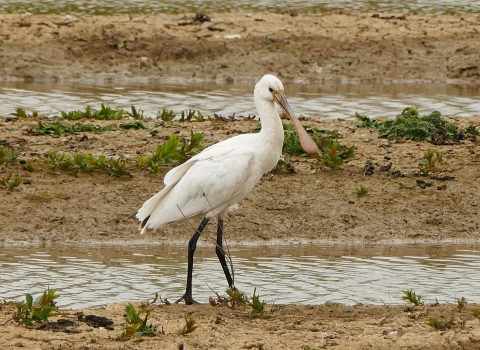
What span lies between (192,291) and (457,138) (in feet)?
16.6

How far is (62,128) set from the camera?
37.7 ft

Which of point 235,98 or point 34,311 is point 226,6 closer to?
point 235,98

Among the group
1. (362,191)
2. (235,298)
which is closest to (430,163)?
(362,191)

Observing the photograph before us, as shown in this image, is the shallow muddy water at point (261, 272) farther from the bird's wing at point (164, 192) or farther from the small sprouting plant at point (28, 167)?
the small sprouting plant at point (28, 167)

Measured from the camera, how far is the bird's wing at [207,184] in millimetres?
7645

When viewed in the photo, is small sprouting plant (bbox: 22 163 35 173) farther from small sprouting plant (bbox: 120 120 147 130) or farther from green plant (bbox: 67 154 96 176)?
small sprouting plant (bbox: 120 120 147 130)

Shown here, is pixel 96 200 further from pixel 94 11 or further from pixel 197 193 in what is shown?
pixel 94 11

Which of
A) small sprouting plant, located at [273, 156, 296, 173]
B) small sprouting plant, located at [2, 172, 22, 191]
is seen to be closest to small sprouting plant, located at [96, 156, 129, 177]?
small sprouting plant, located at [2, 172, 22, 191]

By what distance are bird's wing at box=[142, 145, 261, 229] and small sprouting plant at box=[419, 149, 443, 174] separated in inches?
136

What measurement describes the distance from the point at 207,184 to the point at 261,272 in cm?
119

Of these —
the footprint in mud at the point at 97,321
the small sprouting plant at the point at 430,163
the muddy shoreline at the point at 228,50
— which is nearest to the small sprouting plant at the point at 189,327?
the footprint in mud at the point at 97,321

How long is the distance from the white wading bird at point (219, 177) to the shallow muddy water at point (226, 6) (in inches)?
517

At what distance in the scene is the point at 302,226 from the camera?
9.87 m

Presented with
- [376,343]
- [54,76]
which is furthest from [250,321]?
[54,76]
